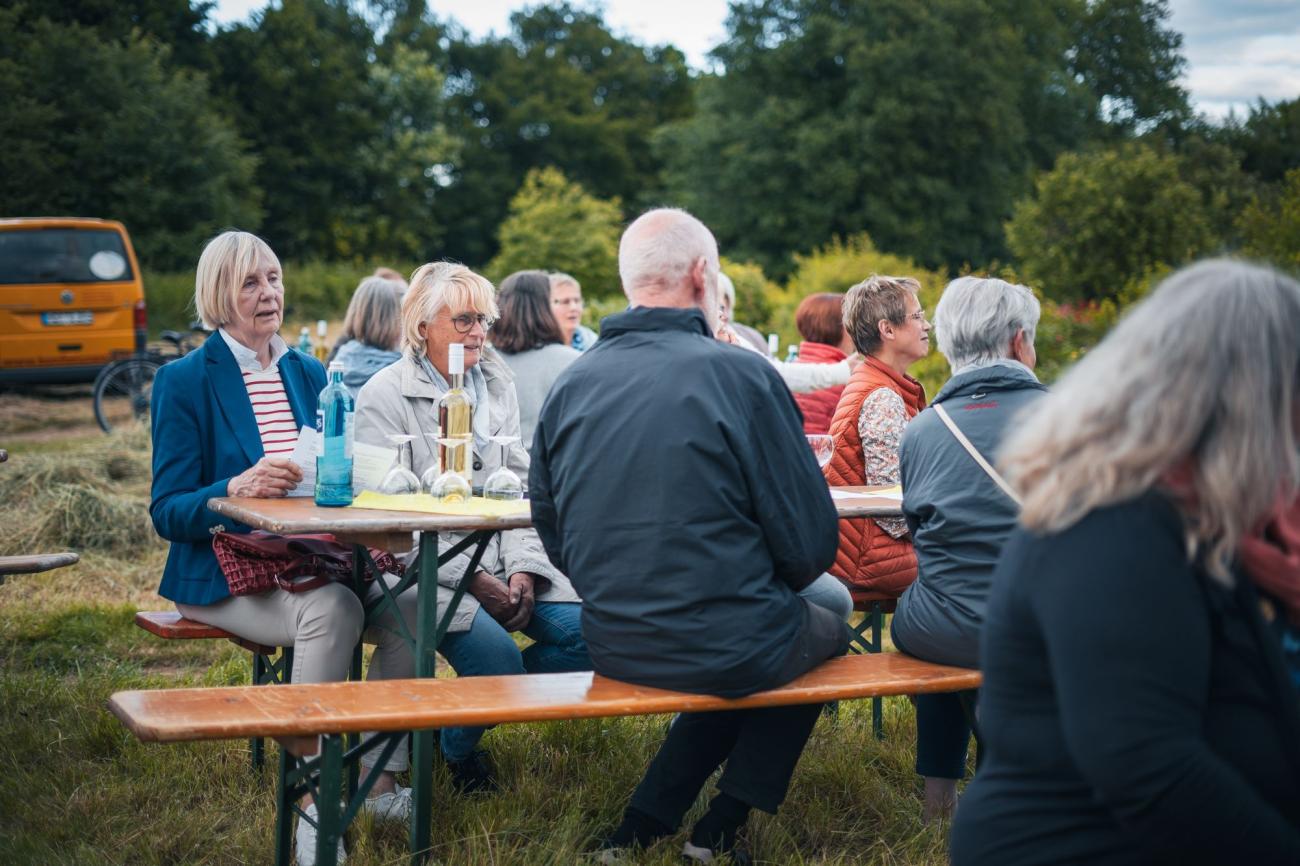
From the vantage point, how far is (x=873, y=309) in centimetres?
463

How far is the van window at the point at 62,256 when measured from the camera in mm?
14188

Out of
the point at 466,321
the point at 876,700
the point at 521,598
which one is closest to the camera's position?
the point at 521,598

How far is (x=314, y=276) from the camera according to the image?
30.0 m

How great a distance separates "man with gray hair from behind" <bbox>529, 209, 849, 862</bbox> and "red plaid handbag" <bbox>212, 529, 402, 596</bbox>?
2.69ft

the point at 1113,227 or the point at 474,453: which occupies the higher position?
the point at 1113,227

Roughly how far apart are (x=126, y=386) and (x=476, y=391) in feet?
34.2

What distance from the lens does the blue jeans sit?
13.0 feet

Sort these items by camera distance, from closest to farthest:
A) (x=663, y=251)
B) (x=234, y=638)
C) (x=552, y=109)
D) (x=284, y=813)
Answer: (x=663, y=251), (x=284, y=813), (x=234, y=638), (x=552, y=109)

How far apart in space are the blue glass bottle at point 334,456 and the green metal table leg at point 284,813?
712 millimetres

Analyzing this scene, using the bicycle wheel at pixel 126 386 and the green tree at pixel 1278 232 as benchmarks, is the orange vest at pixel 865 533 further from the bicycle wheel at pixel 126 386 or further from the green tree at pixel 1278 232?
the green tree at pixel 1278 232

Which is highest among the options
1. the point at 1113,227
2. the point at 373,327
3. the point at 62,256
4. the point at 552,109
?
the point at 552,109

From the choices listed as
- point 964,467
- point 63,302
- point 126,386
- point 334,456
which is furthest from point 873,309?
point 63,302

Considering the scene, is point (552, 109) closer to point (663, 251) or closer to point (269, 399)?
point (269, 399)

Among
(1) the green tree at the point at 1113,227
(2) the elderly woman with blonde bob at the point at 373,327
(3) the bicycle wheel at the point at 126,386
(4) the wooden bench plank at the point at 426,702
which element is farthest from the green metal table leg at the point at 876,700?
(1) the green tree at the point at 1113,227
